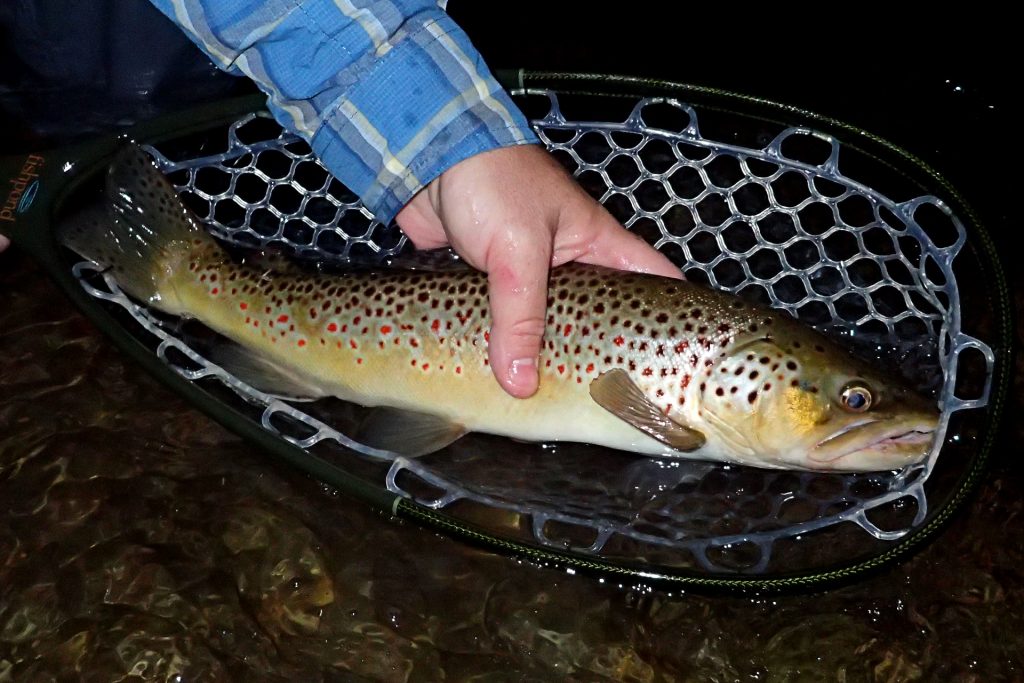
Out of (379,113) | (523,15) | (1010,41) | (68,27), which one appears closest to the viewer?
(379,113)

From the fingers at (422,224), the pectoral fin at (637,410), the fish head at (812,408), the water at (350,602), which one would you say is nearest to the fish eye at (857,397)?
the fish head at (812,408)

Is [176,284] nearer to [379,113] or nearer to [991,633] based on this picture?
[379,113]

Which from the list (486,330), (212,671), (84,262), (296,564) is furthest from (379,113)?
(212,671)

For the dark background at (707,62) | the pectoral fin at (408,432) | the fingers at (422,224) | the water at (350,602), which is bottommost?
the water at (350,602)

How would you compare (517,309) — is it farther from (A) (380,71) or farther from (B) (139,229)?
(B) (139,229)

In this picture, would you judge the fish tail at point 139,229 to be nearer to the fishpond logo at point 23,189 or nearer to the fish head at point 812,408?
the fishpond logo at point 23,189

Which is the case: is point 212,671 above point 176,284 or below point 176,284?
below
